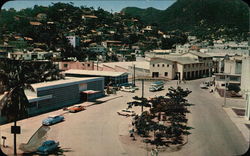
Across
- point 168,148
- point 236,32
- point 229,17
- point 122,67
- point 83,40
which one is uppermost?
point 229,17

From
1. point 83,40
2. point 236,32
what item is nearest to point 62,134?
point 83,40

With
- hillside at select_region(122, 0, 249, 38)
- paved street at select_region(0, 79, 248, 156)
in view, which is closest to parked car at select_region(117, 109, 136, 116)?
paved street at select_region(0, 79, 248, 156)

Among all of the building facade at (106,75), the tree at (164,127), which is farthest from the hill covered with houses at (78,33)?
the tree at (164,127)

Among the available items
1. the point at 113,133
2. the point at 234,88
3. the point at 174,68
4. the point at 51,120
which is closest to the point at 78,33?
the point at 174,68

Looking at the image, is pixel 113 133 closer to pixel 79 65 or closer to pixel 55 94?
pixel 55 94

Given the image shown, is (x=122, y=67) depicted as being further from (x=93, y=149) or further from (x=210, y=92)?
(x=93, y=149)

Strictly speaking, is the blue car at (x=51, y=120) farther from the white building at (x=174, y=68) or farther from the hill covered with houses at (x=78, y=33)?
the hill covered with houses at (x=78, y=33)
